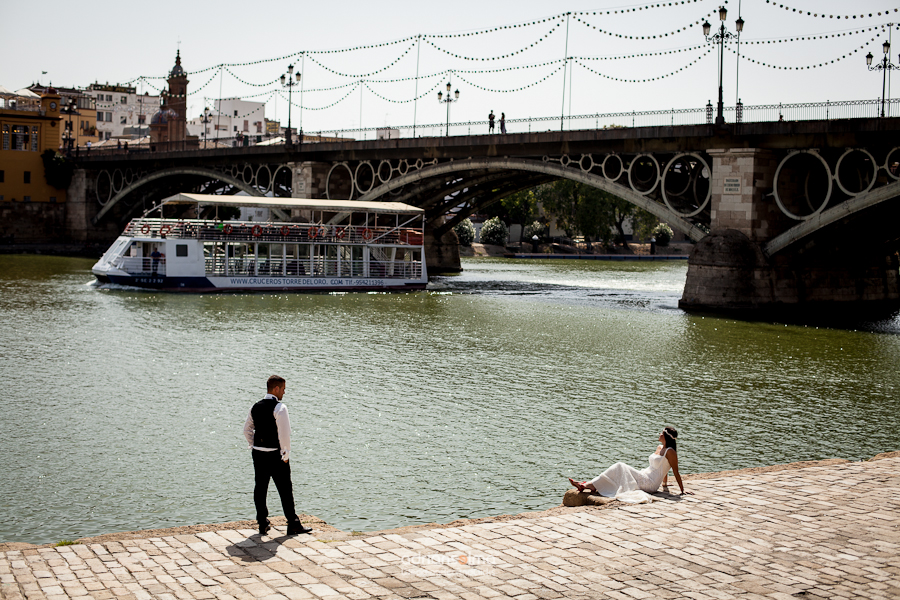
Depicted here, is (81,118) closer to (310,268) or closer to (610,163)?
(310,268)

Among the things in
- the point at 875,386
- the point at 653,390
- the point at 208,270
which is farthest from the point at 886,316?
the point at 208,270

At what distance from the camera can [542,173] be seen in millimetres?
57094

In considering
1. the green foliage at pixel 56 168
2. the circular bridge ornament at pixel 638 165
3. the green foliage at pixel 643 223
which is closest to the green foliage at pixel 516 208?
the green foliage at pixel 643 223

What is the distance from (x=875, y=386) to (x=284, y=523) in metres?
19.6

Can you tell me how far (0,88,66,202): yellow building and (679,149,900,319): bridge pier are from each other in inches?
2950

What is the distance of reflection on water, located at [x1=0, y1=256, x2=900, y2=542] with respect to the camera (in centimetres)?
1498

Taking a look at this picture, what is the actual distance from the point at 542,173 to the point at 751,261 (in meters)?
16.6

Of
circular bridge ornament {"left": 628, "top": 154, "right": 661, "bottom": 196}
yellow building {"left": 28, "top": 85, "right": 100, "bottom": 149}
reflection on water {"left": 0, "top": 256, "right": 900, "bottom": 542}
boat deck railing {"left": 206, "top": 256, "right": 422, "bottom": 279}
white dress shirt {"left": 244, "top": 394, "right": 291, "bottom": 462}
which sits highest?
yellow building {"left": 28, "top": 85, "right": 100, "bottom": 149}

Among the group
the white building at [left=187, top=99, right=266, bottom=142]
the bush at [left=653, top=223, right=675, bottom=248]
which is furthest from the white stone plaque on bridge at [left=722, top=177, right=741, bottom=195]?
the white building at [left=187, top=99, right=266, bottom=142]

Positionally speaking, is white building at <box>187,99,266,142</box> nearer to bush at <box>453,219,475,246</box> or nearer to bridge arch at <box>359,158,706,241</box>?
Result: bush at <box>453,219,475,246</box>

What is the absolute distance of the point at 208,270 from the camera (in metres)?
51.9

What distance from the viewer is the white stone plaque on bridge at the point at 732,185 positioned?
43906 mm

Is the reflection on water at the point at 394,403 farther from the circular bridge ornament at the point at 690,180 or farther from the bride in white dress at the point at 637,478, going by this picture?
the circular bridge ornament at the point at 690,180

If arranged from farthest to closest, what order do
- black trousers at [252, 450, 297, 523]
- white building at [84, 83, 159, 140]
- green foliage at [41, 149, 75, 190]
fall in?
white building at [84, 83, 159, 140], green foliage at [41, 149, 75, 190], black trousers at [252, 450, 297, 523]
